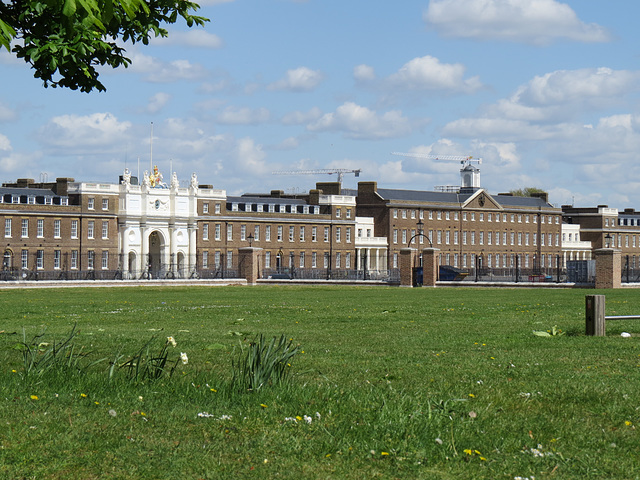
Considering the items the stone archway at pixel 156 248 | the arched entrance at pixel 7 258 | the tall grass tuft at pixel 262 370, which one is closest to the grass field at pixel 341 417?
the tall grass tuft at pixel 262 370

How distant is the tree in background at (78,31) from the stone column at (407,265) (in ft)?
139

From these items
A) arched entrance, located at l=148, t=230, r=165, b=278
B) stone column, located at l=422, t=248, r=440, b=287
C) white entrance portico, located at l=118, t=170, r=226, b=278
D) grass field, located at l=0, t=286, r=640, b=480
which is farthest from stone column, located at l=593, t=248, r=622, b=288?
arched entrance, located at l=148, t=230, r=165, b=278

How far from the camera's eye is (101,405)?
8852 millimetres

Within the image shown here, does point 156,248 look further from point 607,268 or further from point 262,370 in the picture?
point 262,370

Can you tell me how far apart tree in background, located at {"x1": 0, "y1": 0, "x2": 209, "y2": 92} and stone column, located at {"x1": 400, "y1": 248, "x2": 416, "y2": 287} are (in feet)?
139

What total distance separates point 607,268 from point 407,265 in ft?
36.6

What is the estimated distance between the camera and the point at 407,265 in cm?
5322

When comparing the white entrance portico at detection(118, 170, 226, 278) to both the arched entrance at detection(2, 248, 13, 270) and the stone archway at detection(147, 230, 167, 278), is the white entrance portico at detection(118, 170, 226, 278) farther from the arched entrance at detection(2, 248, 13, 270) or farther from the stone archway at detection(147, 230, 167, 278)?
the arched entrance at detection(2, 248, 13, 270)

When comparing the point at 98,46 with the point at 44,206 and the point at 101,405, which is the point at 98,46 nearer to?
the point at 101,405

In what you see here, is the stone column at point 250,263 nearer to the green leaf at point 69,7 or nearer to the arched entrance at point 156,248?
the arched entrance at point 156,248

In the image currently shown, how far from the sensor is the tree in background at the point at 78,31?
264 inches

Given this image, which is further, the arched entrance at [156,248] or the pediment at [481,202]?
the pediment at [481,202]

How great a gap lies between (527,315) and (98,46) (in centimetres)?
1481

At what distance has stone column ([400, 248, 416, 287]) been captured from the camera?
5309 cm
